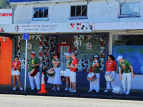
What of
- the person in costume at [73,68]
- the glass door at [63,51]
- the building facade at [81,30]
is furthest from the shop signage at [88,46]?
the person in costume at [73,68]

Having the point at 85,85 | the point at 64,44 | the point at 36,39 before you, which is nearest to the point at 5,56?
the point at 36,39

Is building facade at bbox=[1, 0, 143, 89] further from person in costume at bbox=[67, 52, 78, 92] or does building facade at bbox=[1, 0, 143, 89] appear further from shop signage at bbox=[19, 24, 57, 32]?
person in costume at bbox=[67, 52, 78, 92]

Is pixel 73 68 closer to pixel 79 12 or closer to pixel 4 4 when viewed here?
pixel 79 12

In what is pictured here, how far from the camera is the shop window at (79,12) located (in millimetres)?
15734

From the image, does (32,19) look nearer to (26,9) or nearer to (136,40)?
(26,9)

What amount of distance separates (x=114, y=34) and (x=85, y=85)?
323 centimetres

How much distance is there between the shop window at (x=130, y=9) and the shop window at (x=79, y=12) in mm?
2076

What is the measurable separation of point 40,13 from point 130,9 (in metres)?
5.35

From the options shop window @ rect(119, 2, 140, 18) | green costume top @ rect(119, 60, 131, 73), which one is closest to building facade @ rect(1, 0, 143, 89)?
shop window @ rect(119, 2, 140, 18)

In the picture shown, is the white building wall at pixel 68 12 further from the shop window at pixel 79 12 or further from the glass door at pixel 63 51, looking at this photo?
the glass door at pixel 63 51

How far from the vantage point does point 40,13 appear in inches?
656

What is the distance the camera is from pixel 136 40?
14.7 meters

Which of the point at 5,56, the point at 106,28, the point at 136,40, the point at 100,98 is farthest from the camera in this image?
the point at 5,56

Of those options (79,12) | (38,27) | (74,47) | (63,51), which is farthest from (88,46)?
(38,27)
